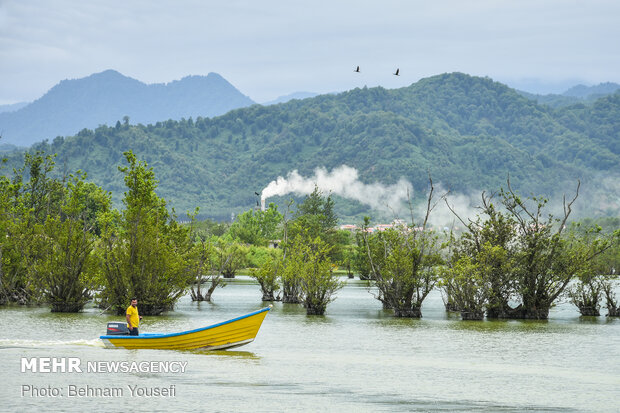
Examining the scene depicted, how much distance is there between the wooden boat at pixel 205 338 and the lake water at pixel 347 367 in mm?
402

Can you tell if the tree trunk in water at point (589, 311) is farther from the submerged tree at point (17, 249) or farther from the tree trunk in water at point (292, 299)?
the submerged tree at point (17, 249)

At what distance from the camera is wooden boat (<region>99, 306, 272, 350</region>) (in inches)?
1159

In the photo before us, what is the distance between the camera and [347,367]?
28.8 metres

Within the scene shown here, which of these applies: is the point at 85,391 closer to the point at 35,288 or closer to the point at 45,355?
the point at 45,355

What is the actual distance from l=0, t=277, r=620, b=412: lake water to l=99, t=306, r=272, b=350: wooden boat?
0.40 m

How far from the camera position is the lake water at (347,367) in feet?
73.0

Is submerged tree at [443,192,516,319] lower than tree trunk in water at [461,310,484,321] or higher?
higher

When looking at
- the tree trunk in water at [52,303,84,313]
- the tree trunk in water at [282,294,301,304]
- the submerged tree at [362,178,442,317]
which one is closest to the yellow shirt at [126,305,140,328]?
the submerged tree at [362,178,442,317]

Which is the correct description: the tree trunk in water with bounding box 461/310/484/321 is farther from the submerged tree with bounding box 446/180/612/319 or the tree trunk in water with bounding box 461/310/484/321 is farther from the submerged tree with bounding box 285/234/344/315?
the submerged tree with bounding box 285/234/344/315

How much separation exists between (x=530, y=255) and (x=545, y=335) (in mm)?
6780

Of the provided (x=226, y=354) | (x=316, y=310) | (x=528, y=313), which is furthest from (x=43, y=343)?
(x=528, y=313)

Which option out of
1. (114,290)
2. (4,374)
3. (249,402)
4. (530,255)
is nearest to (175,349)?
(4,374)

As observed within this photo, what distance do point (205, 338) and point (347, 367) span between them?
539 centimetres

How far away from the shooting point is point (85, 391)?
23.3 meters
